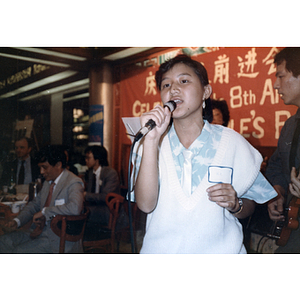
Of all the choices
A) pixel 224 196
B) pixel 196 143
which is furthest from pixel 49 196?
pixel 224 196

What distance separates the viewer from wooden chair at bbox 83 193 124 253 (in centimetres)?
206

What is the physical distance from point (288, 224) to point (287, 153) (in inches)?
19.0

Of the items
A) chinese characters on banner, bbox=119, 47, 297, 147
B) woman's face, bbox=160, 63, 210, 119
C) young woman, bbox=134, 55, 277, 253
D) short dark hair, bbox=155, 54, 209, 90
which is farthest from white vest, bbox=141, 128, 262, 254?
chinese characters on banner, bbox=119, 47, 297, 147

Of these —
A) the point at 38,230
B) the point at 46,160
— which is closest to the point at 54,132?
the point at 46,160

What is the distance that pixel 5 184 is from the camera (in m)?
1.94

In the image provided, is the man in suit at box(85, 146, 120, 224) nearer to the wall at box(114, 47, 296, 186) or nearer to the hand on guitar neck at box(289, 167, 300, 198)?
the wall at box(114, 47, 296, 186)

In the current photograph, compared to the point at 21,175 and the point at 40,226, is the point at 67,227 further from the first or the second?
the point at 21,175

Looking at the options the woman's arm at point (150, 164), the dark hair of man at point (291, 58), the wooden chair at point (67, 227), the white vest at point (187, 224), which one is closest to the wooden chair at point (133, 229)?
the wooden chair at point (67, 227)

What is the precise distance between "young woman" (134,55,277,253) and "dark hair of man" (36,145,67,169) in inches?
34.4

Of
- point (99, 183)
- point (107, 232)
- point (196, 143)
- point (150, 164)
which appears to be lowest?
point (107, 232)

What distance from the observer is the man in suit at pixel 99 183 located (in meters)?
2.12

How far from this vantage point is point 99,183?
2.21m

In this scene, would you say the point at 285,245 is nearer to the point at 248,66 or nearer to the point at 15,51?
the point at 248,66
